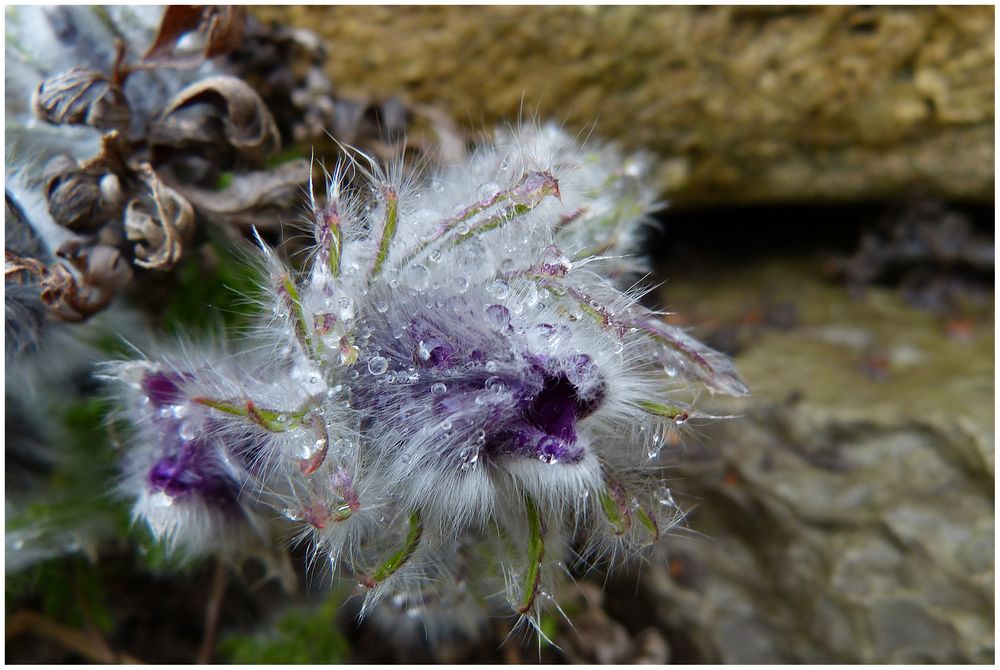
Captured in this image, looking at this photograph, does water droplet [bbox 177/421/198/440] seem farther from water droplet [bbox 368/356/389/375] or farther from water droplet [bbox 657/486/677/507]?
water droplet [bbox 657/486/677/507]

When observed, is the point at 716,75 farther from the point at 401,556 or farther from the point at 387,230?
the point at 401,556

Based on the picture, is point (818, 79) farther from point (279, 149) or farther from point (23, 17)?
point (23, 17)

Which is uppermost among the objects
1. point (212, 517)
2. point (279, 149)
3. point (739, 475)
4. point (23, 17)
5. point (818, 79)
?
point (23, 17)

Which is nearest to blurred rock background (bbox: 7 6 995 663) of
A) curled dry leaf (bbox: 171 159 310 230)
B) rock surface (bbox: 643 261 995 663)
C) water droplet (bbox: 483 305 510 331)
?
rock surface (bbox: 643 261 995 663)

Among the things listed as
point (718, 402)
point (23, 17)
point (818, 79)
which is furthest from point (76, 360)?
point (818, 79)

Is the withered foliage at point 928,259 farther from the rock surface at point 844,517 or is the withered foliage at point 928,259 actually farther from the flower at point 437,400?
the flower at point 437,400

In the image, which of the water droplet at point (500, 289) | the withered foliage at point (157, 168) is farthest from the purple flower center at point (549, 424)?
the withered foliage at point (157, 168)
